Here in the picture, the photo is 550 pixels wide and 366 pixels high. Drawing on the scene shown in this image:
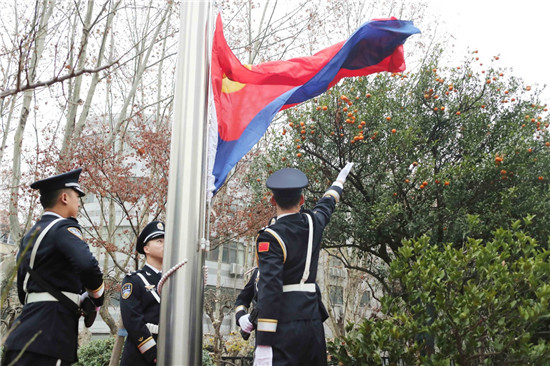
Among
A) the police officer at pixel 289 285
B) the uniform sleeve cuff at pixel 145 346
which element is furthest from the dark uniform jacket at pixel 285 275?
the uniform sleeve cuff at pixel 145 346

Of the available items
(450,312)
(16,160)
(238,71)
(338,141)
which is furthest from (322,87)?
(16,160)

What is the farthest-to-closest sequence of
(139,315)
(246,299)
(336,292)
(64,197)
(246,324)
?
(336,292) < (246,299) < (139,315) < (246,324) < (64,197)

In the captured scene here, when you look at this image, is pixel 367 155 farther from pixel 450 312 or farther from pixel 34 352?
pixel 34 352

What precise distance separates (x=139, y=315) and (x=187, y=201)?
4.63 feet

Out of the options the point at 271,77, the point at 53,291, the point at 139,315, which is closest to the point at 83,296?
the point at 53,291

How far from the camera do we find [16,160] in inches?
359

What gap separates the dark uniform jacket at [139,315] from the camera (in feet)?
12.7

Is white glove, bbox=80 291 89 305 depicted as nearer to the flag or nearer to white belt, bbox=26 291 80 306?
white belt, bbox=26 291 80 306

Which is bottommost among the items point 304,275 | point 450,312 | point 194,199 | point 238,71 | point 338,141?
point 450,312

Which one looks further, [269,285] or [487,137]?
[487,137]

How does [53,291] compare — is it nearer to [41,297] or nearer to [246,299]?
[41,297]

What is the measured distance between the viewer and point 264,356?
3209 millimetres

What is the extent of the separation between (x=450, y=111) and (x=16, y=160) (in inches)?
304

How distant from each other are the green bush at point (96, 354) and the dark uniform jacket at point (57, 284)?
502cm
